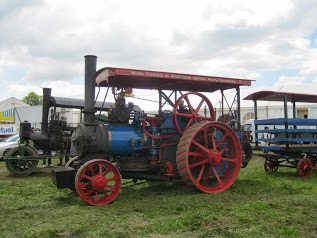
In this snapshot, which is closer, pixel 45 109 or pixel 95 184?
pixel 95 184

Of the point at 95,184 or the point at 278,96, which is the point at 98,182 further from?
the point at 278,96

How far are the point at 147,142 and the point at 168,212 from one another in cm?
175

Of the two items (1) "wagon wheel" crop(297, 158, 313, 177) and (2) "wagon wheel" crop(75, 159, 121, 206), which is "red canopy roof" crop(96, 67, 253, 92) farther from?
(1) "wagon wheel" crop(297, 158, 313, 177)

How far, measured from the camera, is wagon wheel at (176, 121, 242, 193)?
6.07 metres

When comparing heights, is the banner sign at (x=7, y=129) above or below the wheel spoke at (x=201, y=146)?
above

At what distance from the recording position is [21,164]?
379 inches

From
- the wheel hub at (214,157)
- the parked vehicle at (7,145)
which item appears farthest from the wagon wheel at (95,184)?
the parked vehicle at (7,145)

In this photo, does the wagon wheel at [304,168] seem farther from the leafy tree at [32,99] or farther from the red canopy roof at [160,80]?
the leafy tree at [32,99]

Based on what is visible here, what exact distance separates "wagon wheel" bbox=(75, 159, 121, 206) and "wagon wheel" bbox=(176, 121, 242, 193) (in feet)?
3.94

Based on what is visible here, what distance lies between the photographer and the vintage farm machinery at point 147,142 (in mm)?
5629

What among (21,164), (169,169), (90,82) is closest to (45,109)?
(21,164)

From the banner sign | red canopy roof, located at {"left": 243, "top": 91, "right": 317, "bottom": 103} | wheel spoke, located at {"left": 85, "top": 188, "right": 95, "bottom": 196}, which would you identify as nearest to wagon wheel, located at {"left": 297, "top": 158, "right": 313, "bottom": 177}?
red canopy roof, located at {"left": 243, "top": 91, "right": 317, "bottom": 103}

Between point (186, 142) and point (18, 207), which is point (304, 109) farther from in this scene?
point (18, 207)

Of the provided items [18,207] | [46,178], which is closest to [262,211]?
[18,207]
